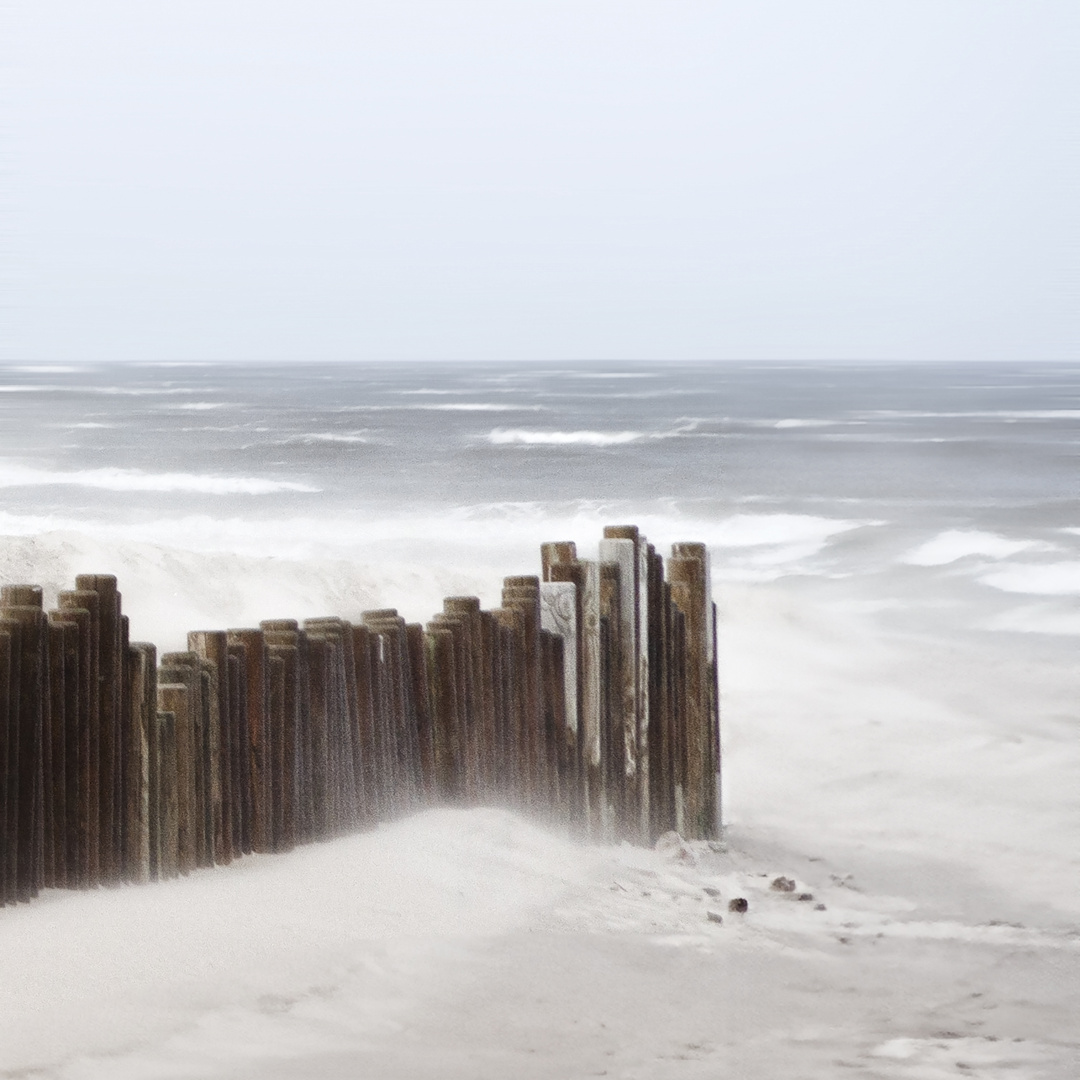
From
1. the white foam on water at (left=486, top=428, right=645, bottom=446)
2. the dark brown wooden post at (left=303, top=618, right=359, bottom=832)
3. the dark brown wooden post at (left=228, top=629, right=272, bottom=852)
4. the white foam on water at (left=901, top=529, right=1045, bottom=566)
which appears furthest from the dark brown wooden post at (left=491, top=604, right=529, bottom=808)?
the white foam on water at (left=486, top=428, right=645, bottom=446)

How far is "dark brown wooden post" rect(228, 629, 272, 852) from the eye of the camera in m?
4.20

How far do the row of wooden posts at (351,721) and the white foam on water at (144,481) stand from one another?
25417mm

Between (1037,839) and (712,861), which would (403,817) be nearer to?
(712,861)

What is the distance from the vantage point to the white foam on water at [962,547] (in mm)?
20391

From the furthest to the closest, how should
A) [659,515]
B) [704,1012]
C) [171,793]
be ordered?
1. [659,515]
2. [171,793]
3. [704,1012]

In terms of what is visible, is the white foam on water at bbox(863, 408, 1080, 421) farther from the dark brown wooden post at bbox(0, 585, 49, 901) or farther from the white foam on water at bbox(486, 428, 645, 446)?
the dark brown wooden post at bbox(0, 585, 49, 901)

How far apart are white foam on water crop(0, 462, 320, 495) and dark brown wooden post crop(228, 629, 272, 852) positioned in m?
26.5

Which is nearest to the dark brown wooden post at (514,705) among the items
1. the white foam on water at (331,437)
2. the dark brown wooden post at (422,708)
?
the dark brown wooden post at (422,708)

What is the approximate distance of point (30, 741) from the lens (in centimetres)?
362

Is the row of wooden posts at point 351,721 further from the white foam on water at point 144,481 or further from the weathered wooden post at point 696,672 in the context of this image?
the white foam on water at point 144,481

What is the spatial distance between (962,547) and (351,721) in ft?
58.7

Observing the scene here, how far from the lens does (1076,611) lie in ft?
49.0

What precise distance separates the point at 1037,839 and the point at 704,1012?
2.98 m

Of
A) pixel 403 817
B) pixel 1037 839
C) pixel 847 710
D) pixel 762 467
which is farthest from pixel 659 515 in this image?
pixel 403 817
